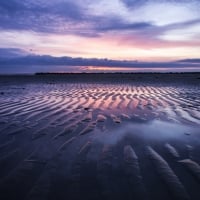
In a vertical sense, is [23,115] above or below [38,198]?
below

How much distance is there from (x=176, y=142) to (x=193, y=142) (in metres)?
0.31

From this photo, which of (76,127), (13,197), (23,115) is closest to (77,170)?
(13,197)

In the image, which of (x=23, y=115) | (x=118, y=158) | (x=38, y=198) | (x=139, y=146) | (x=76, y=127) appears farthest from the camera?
(x=23, y=115)

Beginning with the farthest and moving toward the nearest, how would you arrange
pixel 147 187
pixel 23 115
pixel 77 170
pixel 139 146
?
pixel 23 115 < pixel 139 146 < pixel 77 170 < pixel 147 187

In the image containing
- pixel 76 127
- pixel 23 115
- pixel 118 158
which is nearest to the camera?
pixel 118 158

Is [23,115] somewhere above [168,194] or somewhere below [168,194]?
below

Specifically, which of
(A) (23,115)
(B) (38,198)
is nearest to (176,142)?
(B) (38,198)

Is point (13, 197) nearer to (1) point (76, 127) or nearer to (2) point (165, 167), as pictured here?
(2) point (165, 167)

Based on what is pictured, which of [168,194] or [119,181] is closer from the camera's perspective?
[168,194]

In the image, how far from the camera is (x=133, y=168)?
11.5ft

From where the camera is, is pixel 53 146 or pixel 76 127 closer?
pixel 53 146

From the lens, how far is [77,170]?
11.4 ft

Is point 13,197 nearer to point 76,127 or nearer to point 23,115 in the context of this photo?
point 76,127

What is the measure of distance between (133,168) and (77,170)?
0.75 m
